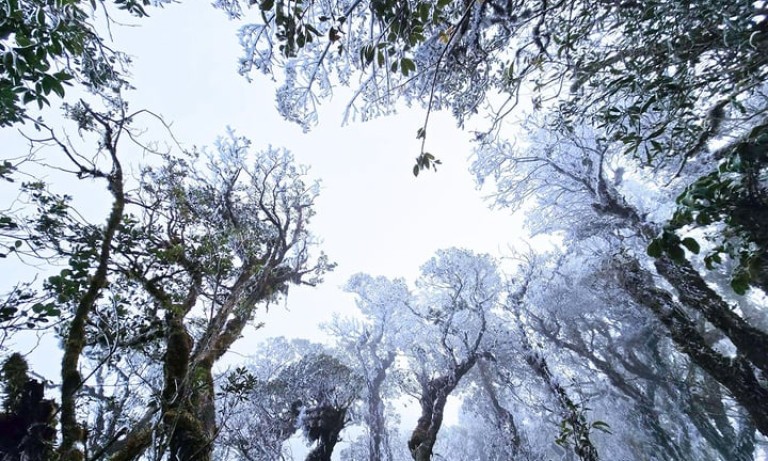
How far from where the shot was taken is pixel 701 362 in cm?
593

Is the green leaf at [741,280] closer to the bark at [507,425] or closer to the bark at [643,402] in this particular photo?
the bark at [507,425]

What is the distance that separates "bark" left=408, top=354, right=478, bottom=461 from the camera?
6.99 metres

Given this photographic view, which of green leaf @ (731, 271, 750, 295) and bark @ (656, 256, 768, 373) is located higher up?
bark @ (656, 256, 768, 373)

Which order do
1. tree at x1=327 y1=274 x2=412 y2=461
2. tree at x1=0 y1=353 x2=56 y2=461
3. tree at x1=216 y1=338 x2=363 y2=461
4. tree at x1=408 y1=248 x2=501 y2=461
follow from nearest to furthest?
tree at x1=0 y1=353 x2=56 y2=461 < tree at x1=216 y1=338 x2=363 y2=461 < tree at x1=408 y1=248 x2=501 y2=461 < tree at x1=327 y1=274 x2=412 y2=461

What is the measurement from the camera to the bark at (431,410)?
6988 mm

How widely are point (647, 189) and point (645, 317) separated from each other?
22.6 feet

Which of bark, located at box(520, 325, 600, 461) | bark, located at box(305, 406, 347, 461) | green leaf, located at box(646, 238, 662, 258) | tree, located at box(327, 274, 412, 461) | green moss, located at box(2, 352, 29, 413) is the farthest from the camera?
tree, located at box(327, 274, 412, 461)

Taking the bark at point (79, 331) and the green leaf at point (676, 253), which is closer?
the green leaf at point (676, 253)

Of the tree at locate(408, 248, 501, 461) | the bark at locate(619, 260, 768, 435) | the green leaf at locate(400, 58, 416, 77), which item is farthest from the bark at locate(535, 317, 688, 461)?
the green leaf at locate(400, 58, 416, 77)

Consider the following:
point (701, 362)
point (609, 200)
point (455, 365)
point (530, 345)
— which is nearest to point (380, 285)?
point (455, 365)

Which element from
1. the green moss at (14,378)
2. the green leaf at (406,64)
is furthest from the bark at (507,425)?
the green leaf at (406,64)

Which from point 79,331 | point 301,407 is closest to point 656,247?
point 79,331

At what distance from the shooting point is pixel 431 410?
8.12 metres

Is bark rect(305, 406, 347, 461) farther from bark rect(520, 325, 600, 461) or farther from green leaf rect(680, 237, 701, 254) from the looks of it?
green leaf rect(680, 237, 701, 254)
